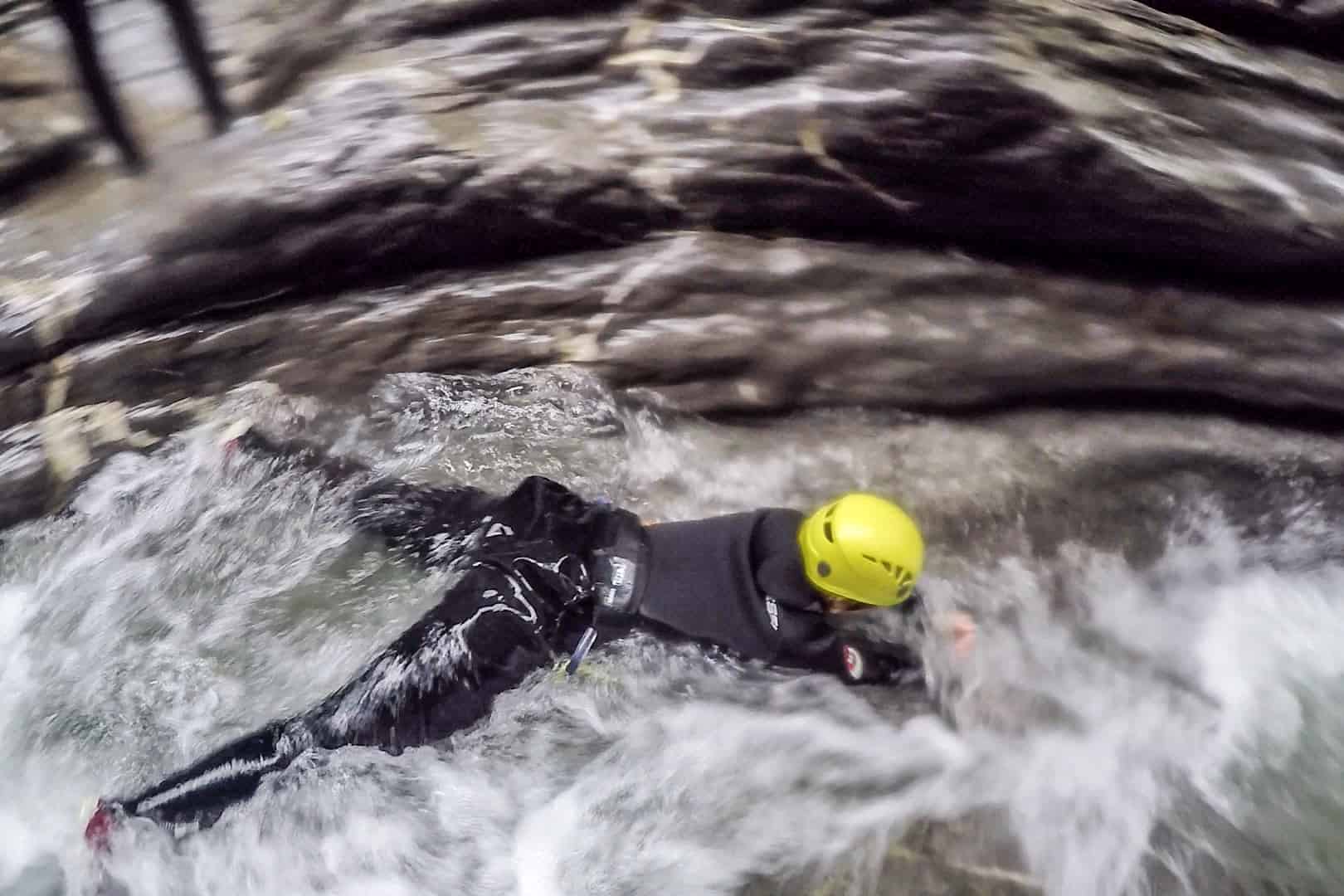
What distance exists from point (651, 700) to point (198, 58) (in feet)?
9.19

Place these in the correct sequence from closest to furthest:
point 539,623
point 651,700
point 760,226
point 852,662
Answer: point 539,623 < point 852,662 < point 651,700 < point 760,226

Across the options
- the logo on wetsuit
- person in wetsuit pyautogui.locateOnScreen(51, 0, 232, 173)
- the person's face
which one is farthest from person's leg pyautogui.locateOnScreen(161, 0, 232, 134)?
the logo on wetsuit

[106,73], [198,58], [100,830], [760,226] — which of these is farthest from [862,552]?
[106,73]

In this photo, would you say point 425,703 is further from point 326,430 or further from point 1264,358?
point 1264,358

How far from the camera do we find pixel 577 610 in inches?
105

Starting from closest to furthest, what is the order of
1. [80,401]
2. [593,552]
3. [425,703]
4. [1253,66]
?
1. [425,703]
2. [593,552]
3. [1253,66]
4. [80,401]

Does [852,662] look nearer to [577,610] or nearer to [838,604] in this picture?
[838,604]

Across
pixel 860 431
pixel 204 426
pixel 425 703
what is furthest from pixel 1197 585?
pixel 204 426

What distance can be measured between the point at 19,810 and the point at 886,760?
8.85 ft

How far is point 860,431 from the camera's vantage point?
11.4ft

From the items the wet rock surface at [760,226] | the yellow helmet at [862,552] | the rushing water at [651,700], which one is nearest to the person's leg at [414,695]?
the rushing water at [651,700]

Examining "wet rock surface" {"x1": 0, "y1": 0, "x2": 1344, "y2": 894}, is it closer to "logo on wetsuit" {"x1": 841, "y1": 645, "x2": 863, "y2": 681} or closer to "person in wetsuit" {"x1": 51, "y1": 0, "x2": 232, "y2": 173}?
"person in wetsuit" {"x1": 51, "y1": 0, "x2": 232, "y2": 173}

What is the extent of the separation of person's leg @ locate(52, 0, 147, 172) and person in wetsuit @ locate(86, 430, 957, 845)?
6.64ft

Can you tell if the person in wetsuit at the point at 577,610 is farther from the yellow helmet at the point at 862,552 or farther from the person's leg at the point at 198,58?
the person's leg at the point at 198,58
